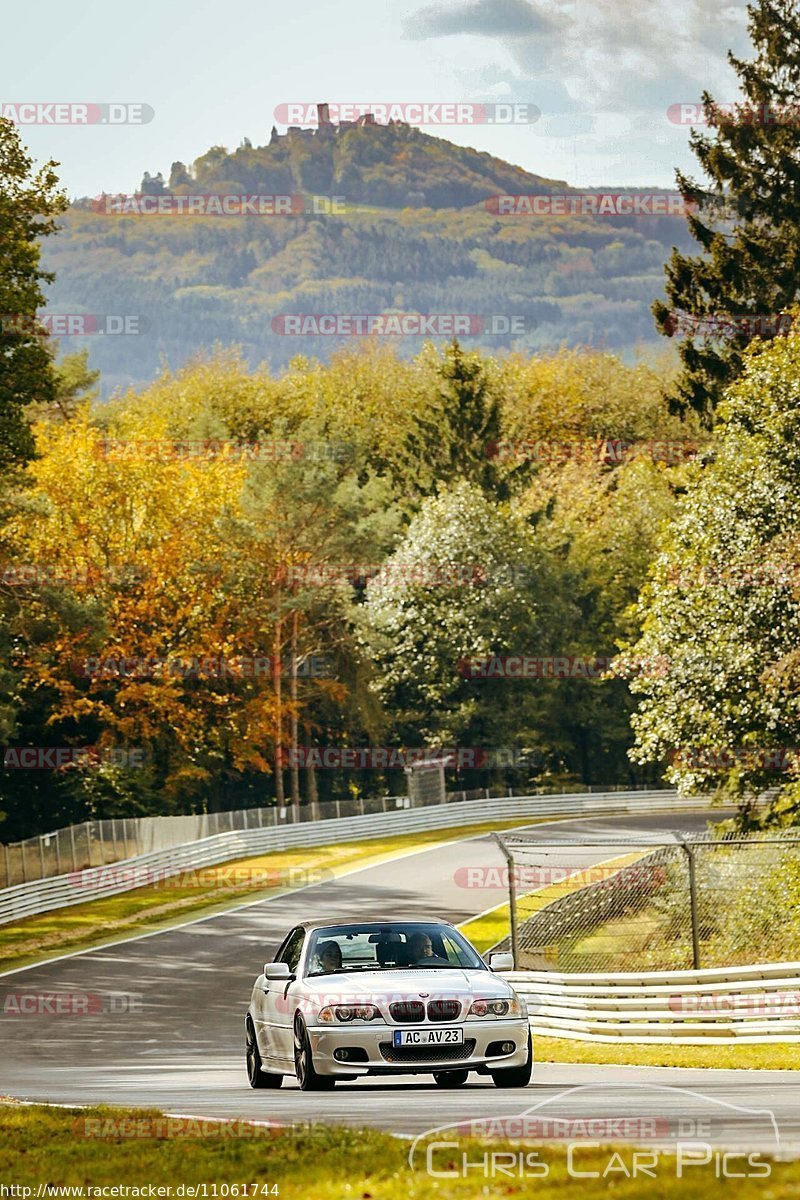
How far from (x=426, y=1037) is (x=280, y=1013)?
1526mm

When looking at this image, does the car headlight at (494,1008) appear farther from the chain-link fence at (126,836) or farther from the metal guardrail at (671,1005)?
the chain-link fence at (126,836)

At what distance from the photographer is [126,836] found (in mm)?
49875

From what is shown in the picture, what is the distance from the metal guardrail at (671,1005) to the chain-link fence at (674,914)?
459 millimetres

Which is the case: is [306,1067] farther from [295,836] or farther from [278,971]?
[295,836]

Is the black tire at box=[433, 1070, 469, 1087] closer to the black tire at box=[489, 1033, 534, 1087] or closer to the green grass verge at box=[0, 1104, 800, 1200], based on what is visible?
the black tire at box=[489, 1033, 534, 1087]

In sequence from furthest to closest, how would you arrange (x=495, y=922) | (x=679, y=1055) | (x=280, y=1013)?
(x=495, y=922)
(x=679, y=1055)
(x=280, y=1013)

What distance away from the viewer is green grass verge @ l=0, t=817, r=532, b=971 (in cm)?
4012

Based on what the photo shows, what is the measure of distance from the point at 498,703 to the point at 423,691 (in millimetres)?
3372

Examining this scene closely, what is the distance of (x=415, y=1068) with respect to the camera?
13.0 metres

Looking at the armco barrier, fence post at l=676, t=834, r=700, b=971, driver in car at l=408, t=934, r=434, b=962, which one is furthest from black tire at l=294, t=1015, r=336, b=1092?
the armco barrier

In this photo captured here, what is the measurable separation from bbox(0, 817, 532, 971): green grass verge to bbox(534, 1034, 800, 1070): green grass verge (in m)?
18.2

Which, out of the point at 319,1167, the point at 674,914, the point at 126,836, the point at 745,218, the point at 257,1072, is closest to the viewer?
the point at 319,1167

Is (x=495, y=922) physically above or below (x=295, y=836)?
above

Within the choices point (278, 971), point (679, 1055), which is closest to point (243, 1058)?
point (679, 1055)
